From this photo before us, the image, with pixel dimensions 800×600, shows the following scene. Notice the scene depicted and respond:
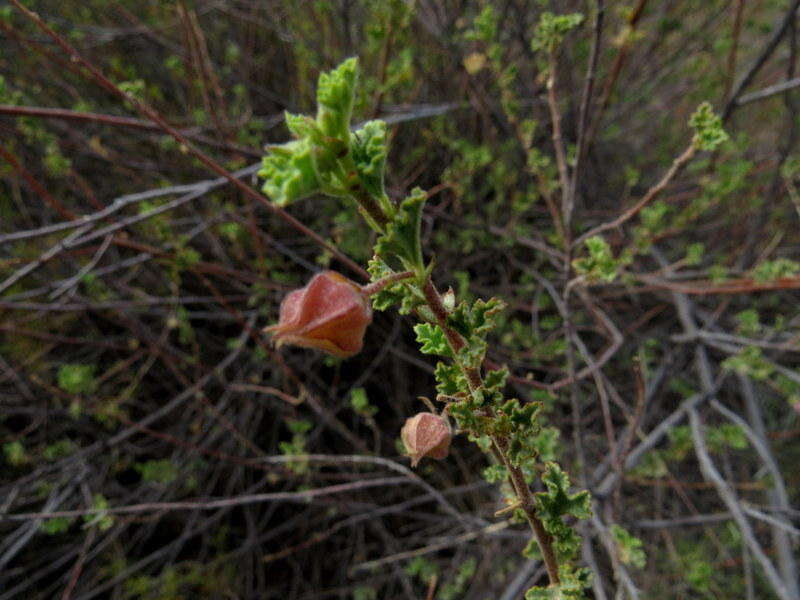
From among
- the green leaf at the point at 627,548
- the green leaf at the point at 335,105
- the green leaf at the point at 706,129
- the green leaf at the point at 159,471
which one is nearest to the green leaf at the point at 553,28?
the green leaf at the point at 706,129

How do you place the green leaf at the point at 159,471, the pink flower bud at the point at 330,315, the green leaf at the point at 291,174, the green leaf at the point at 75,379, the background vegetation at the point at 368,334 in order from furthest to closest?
the background vegetation at the point at 368,334, the green leaf at the point at 159,471, the green leaf at the point at 75,379, the pink flower bud at the point at 330,315, the green leaf at the point at 291,174

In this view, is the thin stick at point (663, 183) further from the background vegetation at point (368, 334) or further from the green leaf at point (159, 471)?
the green leaf at point (159, 471)

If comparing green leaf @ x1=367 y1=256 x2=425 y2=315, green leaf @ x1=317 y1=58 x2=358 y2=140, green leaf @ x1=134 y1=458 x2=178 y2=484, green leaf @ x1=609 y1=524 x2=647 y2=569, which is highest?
green leaf @ x1=317 y1=58 x2=358 y2=140

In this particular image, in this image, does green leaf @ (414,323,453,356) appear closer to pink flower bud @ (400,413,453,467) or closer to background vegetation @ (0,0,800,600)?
pink flower bud @ (400,413,453,467)

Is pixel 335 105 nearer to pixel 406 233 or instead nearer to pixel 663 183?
pixel 406 233

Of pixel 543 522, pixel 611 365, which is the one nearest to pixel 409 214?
pixel 543 522

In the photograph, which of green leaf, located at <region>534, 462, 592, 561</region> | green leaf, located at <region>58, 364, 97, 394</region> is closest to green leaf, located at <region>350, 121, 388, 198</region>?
green leaf, located at <region>534, 462, 592, 561</region>
